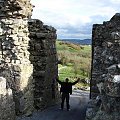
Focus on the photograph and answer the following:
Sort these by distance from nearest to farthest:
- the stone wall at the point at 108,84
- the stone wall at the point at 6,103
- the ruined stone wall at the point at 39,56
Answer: the stone wall at the point at 108,84, the stone wall at the point at 6,103, the ruined stone wall at the point at 39,56

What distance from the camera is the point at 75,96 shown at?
22922mm

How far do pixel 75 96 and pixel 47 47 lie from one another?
5.65 metres

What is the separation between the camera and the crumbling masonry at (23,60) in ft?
51.4

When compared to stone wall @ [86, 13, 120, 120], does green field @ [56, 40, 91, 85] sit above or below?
below

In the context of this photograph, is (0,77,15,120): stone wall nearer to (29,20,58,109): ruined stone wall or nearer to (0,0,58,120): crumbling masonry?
(0,0,58,120): crumbling masonry

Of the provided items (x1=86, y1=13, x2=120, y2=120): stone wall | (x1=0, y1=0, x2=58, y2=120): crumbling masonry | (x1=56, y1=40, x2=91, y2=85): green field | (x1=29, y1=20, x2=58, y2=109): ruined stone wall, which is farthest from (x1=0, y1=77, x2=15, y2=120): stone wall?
(x1=56, y1=40, x2=91, y2=85): green field

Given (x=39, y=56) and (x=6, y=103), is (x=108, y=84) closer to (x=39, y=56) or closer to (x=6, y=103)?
(x=6, y=103)

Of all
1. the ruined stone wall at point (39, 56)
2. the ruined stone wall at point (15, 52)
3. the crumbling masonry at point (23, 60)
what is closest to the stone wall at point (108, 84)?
the ruined stone wall at point (15, 52)

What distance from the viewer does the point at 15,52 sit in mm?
16062

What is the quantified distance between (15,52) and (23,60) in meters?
0.55

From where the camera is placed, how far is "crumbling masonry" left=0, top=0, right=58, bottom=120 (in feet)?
51.4

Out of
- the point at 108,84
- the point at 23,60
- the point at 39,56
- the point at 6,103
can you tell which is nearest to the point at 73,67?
the point at 39,56

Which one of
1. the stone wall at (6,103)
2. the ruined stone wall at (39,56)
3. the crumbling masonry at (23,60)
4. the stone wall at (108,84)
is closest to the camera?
the stone wall at (108,84)

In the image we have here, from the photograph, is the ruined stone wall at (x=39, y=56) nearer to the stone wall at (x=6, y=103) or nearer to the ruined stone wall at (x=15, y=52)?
the ruined stone wall at (x=15, y=52)
